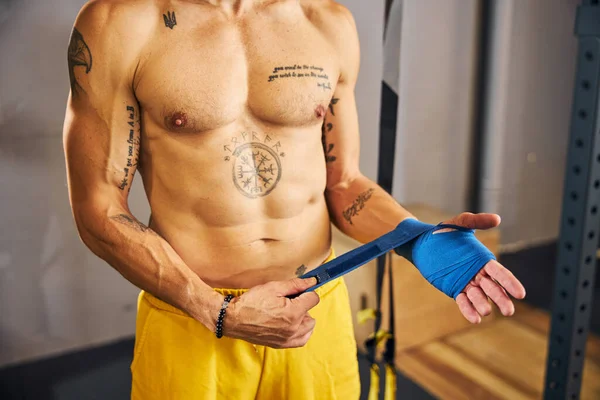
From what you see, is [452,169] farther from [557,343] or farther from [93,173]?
[93,173]

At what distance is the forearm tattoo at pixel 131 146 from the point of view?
706 millimetres

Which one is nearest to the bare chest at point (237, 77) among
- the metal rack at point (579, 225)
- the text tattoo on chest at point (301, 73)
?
the text tattoo on chest at point (301, 73)

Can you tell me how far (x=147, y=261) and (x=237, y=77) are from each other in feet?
0.90

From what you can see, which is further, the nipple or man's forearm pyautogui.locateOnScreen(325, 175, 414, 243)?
man's forearm pyautogui.locateOnScreen(325, 175, 414, 243)

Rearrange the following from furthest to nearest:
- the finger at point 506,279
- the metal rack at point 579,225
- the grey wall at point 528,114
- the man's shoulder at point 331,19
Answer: the grey wall at point 528,114, the metal rack at point 579,225, the man's shoulder at point 331,19, the finger at point 506,279

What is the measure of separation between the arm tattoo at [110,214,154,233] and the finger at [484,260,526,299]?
1.45 feet

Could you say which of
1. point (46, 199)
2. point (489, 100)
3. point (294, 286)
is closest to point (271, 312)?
point (294, 286)

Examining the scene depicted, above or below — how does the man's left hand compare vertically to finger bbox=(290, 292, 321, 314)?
above

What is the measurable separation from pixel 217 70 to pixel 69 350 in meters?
0.52

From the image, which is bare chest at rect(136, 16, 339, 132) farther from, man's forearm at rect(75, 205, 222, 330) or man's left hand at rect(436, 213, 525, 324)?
man's left hand at rect(436, 213, 525, 324)

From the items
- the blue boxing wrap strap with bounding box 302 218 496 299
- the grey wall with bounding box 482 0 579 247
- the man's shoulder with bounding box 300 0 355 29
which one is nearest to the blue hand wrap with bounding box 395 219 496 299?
the blue boxing wrap strap with bounding box 302 218 496 299

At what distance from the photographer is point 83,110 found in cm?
69

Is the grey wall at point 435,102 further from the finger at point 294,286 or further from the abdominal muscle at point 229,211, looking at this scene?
the finger at point 294,286

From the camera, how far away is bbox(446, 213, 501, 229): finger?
0.63 meters
